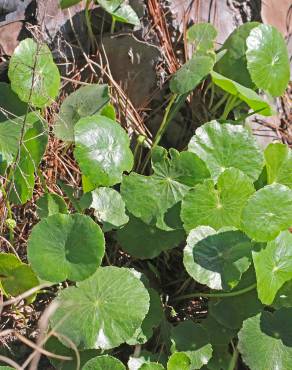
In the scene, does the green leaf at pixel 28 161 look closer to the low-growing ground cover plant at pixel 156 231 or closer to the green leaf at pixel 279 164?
the low-growing ground cover plant at pixel 156 231

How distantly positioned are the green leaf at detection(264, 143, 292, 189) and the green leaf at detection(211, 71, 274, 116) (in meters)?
0.15

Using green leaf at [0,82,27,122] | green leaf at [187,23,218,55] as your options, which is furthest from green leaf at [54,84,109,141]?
green leaf at [187,23,218,55]

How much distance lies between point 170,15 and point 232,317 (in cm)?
100

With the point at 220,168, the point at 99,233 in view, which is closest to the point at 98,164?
the point at 99,233

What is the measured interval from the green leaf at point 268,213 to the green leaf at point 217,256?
5 centimetres

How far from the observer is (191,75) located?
1.94 meters

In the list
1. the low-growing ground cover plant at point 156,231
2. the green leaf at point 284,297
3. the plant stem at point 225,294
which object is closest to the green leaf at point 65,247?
the low-growing ground cover plant at point 156,231

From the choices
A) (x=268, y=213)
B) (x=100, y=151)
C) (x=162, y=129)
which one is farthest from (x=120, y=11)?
(x=268, y=213)

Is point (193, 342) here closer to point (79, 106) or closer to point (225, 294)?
point (225, 294)

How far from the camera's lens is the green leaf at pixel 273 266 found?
1.69 metres

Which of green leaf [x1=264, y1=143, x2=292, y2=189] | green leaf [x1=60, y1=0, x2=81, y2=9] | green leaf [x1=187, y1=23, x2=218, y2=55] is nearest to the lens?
green leaf [x1=264, y1=143, x2=292, y2=189]

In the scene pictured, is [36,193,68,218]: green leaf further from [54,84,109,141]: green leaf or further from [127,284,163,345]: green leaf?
[127,284,163,345]: green leaf

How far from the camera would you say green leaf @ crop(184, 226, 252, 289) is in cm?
172

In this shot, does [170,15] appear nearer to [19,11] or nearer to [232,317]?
[19,11]
